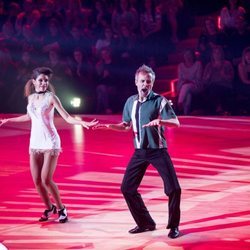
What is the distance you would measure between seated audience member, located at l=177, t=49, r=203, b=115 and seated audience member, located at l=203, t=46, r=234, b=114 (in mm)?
202

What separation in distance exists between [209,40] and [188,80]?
1.10 meters

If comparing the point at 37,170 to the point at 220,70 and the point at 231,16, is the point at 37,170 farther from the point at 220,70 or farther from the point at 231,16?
the point at 231,16

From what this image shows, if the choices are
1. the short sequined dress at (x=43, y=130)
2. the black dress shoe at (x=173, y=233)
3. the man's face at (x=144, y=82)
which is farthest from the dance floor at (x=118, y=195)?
the man's face at (x=144, y=82)

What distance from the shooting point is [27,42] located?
744 inches

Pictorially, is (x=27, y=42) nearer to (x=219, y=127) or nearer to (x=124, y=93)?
(x=124, y=93)

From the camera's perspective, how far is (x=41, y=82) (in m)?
6.51

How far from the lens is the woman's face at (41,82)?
6.48 m

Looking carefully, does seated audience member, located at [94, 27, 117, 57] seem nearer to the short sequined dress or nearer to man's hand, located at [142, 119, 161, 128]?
the short sequined dress

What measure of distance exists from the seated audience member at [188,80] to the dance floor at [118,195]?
3.30 metres

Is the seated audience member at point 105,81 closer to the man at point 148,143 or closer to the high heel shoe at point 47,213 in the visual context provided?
the high heel shoe at point 47,213

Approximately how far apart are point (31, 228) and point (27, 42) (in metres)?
13.3

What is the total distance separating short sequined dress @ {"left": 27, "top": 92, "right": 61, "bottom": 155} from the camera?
6.48 meters

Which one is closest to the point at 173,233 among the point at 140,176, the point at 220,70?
the point at 140,176

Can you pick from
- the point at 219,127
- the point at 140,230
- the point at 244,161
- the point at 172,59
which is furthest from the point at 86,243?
the point at 172,59
